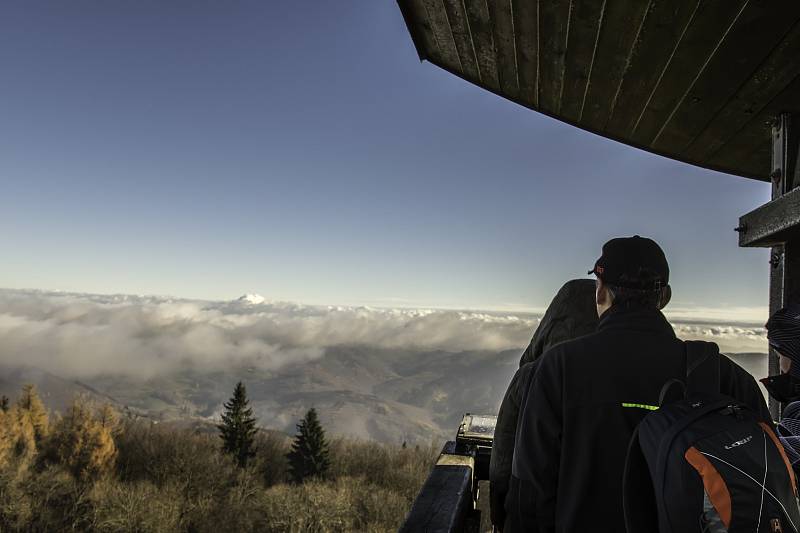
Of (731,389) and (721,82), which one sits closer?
(731,389)

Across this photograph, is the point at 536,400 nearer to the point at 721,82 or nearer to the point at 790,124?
the point at 721,82

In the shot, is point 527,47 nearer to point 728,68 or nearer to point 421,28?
point 421,28

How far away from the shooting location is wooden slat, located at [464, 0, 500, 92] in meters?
2.70

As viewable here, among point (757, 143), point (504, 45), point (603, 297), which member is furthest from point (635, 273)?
point (757, 143)

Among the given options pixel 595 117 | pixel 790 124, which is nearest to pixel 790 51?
pixel 790 124

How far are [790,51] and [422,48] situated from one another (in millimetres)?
2023

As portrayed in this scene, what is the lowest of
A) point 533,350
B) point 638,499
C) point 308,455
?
point 308,455

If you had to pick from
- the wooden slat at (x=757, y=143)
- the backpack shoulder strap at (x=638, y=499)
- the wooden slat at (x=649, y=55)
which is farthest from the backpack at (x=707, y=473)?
the wooden slat at (x=757, y=143)

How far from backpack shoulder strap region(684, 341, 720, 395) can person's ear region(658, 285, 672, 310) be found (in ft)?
0.82

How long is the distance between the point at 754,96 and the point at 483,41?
181 centimetres

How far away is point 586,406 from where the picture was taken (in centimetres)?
185

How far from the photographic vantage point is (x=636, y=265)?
6.59 feet

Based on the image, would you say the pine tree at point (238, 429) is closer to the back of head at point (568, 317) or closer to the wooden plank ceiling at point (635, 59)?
the wooden plank ceiling at point (635, 59)

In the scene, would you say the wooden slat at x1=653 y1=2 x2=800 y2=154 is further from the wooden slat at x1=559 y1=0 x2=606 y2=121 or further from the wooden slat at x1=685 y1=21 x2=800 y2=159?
the wooden slat at x1=559 y1=0 x2=606 y2=121
